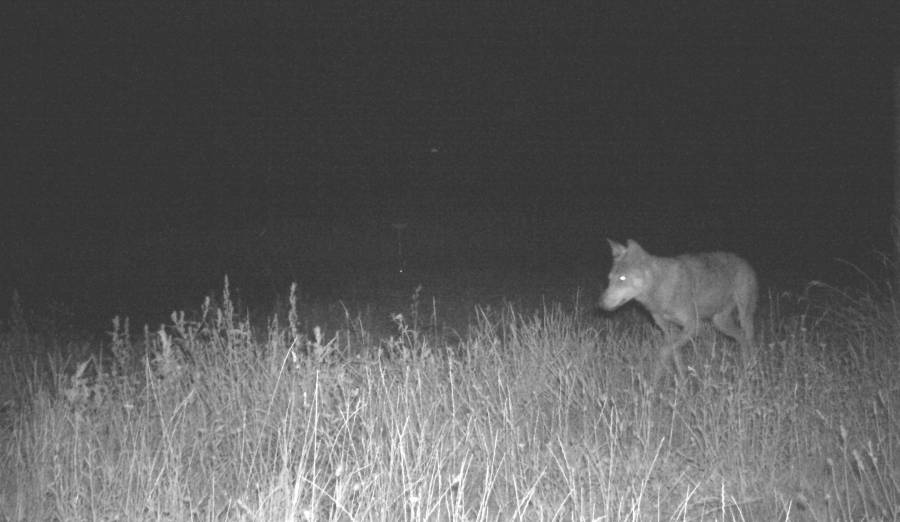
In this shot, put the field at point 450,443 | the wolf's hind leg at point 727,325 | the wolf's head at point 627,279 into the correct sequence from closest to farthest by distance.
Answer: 1. the field at point 450,443
2. the wolf's head at point 627,279
3. the wolf's hind leg at point 727,325

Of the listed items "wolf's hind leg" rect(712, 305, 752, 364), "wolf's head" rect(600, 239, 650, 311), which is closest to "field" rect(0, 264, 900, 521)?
"wolf's head" rect(600, 239, 650, 311)

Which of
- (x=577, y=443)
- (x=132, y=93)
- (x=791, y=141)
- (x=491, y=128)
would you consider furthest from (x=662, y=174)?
(x=577, y=443)

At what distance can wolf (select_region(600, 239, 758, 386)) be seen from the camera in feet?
27.9

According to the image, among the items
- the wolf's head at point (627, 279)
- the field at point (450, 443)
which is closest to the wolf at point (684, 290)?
the wolf's head at point (627, 279)

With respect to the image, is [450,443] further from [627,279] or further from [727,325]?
[727,325]

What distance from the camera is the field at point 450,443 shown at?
12.8ft

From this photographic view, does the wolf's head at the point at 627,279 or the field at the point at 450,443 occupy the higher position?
the wolf's head at the point at 627,279

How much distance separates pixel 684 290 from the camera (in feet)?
28.2

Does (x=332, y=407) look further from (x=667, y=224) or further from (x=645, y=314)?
(x=667, y=224)

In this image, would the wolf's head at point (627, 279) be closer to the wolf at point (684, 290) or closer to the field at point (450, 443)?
the wolf at point (684, 290)

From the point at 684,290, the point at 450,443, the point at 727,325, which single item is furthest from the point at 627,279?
the point at 450,443

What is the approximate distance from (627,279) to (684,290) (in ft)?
1.85

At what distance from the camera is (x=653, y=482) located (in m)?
4.47

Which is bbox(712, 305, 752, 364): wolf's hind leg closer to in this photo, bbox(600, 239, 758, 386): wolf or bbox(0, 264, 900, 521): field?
bbox(600, 239, 758, 386): wolf
